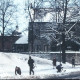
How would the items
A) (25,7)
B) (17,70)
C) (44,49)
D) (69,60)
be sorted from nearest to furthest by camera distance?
(17,70), (69,60), (25,7), (44,49)

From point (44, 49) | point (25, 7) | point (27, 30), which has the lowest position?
point (44, 49)

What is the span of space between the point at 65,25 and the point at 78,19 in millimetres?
2209

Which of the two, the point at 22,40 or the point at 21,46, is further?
the point at 22,40

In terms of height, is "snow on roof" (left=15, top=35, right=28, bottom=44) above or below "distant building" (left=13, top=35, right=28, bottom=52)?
above

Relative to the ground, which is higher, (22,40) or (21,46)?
(22,40)

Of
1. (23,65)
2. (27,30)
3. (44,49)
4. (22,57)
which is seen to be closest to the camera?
(23,65)

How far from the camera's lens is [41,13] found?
45.2 metres

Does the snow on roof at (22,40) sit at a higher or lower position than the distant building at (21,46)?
higher

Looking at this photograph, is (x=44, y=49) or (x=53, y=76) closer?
(x=53, y=76)

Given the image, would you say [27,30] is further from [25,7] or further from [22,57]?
[22,57]

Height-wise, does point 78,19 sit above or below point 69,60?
above

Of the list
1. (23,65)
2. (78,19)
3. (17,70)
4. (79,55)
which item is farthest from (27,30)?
(17,70)

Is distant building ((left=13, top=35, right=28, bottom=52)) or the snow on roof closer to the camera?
distant building ((left=13, top=35, right=28, bottom=52))

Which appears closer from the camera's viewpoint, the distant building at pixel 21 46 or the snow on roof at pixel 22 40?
the distant building at pixel 21 46
